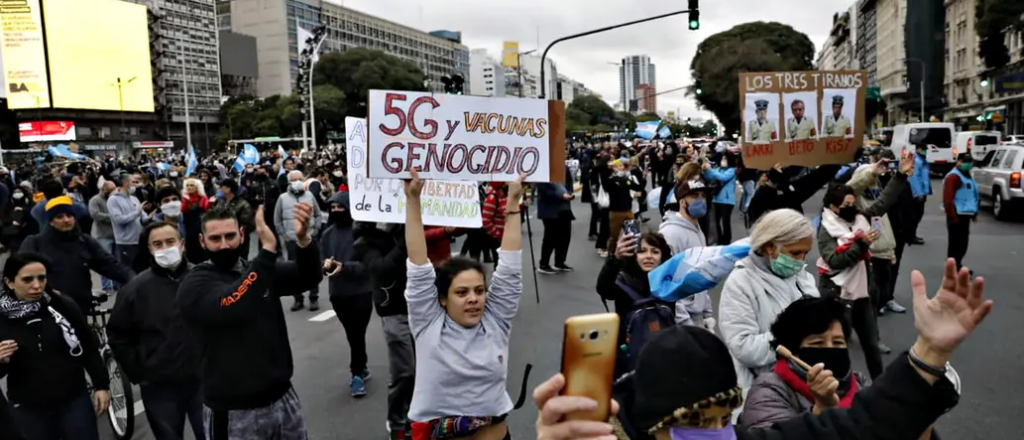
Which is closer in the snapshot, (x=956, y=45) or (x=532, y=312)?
(x=532, y=312)

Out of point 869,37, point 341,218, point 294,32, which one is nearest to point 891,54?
point 869,37

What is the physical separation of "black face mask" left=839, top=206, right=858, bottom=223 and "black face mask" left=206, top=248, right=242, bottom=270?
4612 mm

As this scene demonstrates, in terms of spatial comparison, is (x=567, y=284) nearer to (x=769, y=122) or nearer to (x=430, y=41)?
(x=769, y=122)

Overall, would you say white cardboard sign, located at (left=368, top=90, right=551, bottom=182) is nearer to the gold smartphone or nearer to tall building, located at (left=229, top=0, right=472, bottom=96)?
the gold smartphone

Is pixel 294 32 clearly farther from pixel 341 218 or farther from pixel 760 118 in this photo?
pixel 760 118

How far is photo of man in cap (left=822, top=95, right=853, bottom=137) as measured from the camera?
632 cm

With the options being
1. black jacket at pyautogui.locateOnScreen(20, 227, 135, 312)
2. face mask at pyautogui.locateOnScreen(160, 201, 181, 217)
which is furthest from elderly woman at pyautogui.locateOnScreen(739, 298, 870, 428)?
face mask at pyautogui.locateOnScreen(160, 201, 181, 217)

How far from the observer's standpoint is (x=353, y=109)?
8781 cm

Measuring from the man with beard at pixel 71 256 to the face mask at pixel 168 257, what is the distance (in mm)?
1937

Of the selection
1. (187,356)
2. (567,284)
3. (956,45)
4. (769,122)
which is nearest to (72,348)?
(187,356)

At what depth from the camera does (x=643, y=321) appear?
4.02m

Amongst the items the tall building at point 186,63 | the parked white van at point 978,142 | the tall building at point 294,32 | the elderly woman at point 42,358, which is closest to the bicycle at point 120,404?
the elderly woman at point 42,358

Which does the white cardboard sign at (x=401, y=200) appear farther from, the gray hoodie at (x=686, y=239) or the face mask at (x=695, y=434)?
the face mask at (x=695, y=434)

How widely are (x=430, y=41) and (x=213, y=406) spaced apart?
148094 millimetres
